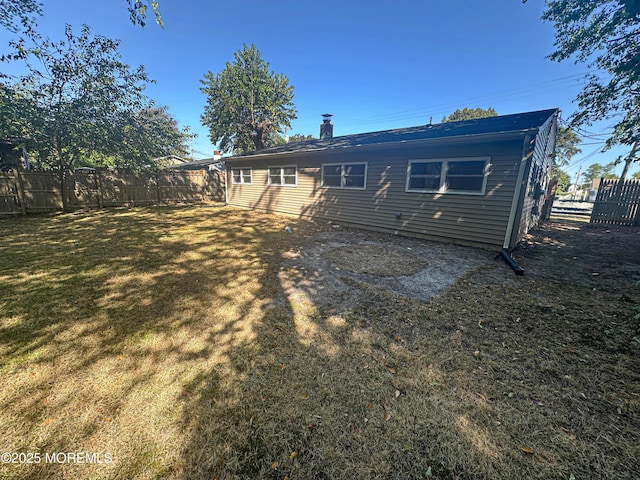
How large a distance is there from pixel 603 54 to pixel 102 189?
2064 centimetres

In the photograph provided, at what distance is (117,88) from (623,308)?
56.2 ft

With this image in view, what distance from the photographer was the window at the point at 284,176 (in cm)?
1144

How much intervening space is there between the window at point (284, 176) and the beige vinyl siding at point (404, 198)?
27cm

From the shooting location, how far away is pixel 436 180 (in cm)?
738

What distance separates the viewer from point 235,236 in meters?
7.48

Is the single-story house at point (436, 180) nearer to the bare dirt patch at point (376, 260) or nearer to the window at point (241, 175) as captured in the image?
the bare dirt patch at point (376, 260)

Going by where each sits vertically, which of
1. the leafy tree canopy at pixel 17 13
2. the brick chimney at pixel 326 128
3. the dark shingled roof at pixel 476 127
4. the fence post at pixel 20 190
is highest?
the leafy tree canopy at pixel 17 13

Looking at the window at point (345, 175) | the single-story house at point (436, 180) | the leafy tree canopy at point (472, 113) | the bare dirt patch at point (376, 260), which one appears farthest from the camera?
the leafy tree canopy at point (472, 113)

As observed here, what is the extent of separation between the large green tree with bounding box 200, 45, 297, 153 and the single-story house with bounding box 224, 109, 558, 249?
16.2 meters

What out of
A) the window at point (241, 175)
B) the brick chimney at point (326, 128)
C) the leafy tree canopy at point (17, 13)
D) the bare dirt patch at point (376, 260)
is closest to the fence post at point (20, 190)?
the leafy tree canopy at point (17, 13)

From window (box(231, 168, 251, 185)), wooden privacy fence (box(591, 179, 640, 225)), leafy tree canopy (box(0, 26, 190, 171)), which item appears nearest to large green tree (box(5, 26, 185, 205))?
leafy tree canopy (box(0, 26, 190, 171))

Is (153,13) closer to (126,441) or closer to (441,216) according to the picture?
(126,441)

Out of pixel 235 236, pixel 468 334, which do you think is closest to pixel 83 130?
pixel 235 236

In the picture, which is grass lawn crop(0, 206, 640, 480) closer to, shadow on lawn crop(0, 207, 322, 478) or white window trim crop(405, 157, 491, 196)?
shadow on lawn crop(0, 207, 322, 478)
